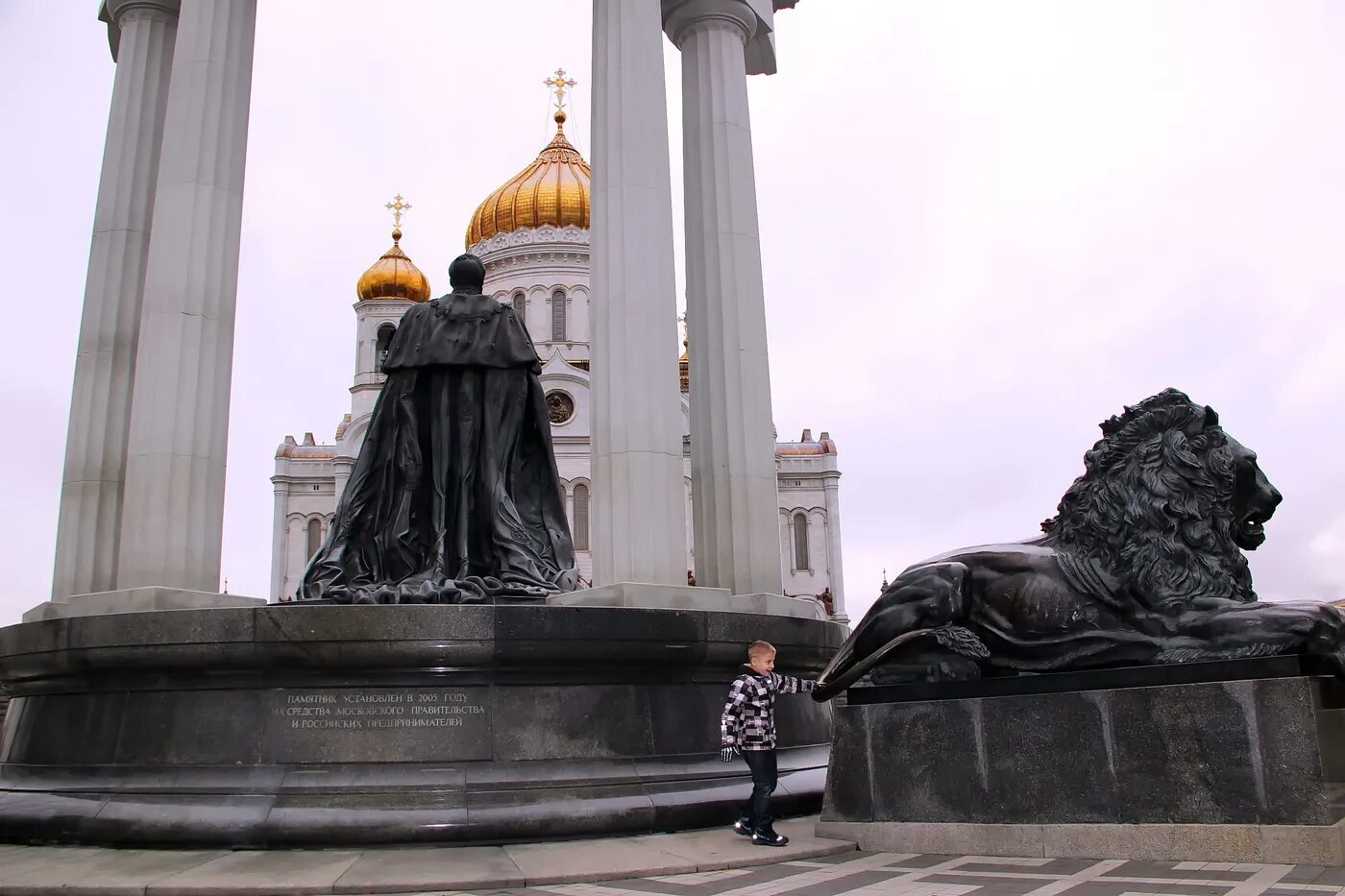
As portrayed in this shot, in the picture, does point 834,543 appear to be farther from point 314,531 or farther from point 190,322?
point 190,322

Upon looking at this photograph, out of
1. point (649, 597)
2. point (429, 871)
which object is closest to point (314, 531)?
point (649, 597)

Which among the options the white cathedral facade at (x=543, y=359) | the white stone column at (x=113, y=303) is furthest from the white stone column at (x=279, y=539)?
the white stone column at (x=113, y=303)

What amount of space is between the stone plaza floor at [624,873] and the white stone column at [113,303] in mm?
5253

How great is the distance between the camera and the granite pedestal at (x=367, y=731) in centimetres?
856

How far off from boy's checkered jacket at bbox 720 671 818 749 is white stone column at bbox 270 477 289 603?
217ft

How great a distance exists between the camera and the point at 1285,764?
6.82 meters

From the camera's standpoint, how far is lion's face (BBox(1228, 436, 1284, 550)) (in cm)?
823

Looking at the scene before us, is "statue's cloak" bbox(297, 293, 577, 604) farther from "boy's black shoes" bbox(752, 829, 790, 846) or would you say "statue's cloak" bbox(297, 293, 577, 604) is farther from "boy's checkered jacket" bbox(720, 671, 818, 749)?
"boy's black shoes" bbox(752, 829, 790, 846)

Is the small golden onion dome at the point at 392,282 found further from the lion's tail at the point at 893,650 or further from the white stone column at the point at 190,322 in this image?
the lion's tail at the point at 893,650

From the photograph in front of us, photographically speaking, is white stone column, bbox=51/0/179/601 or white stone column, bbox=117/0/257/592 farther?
white stone column, bbox=51/0/179/601

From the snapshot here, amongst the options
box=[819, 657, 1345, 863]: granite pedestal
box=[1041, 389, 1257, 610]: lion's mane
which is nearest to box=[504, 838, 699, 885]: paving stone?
box=[819, 657, 1345, 863]: granite pedestal

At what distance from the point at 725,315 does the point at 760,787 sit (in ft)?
23.6

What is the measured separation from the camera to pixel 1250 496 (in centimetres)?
827

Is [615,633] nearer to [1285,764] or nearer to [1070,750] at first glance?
[1070,750]
